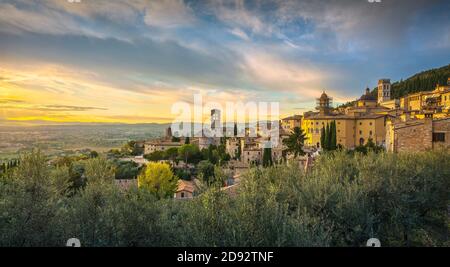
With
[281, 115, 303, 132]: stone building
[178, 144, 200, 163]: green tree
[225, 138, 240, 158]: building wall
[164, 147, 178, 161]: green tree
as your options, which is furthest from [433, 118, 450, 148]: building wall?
[164, 147, 178, 161]: green tree

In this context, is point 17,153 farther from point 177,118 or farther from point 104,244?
point 177,118

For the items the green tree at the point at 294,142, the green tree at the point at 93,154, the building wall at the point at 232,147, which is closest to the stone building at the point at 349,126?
the green tree at the point at 294,142

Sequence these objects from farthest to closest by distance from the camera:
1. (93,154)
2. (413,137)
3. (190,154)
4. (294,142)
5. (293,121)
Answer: (293,121) < (190,154) < (294,142) < (413,137) < (93,154)

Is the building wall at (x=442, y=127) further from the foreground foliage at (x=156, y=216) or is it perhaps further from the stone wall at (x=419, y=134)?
the foreground foliage at (x=156, y=216)

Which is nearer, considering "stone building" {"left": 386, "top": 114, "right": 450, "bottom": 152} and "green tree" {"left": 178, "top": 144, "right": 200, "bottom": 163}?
"stone building" {"left": 386, "top": 114, "right": 450, "bottom": 152}

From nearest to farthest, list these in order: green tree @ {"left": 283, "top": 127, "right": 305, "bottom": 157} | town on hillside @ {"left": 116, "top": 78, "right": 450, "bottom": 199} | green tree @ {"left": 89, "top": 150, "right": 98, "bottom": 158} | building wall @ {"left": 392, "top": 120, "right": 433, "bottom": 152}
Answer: green tree @ {"left": 89, "top": 150, "right": 98, "bottom": 158} < building wall @ {"left": 392, "top": 120, "right": 433, "bottom": 152} < town on hillside @ {"left": 116, "top": 78, "right": 450, "bottom": 199} < green tree @ {"left": 283, "top": 127, "right": 305, "bottom": 157}

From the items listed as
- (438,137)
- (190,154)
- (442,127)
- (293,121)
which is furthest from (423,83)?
(190,154)

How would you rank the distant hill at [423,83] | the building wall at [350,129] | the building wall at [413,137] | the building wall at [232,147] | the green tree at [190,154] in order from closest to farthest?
the building wall at [413,137] → the building wall at [232,147] → the green tree at [190,154] → the building wall at [350,129] → the distant hill at [423,83]

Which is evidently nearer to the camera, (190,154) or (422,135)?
(422,135)

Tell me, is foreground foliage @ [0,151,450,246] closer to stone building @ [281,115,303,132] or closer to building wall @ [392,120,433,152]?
building wall @ [392,120,433,152]

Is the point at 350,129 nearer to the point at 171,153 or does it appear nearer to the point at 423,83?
the point at 171,153

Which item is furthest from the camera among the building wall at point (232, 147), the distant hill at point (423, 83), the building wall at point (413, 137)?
the distant hill at point (423, 83)

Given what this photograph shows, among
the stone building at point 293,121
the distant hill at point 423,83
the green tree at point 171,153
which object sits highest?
the distant hill at point 423,83

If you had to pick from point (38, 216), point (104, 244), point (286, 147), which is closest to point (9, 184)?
point (38, 216)
